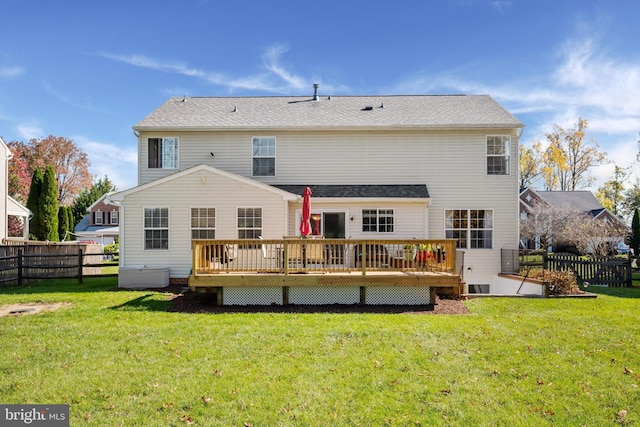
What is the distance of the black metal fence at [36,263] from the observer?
489 inches

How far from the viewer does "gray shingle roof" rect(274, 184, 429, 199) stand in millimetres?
13234

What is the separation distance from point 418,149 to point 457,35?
219 inches

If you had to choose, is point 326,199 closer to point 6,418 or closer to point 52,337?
point 52,337

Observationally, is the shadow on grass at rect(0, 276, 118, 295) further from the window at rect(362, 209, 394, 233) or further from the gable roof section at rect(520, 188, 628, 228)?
the gable roof section at rect(520, 188, 628, 228)

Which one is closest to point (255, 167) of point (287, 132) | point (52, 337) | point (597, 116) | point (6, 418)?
point (287, 132)

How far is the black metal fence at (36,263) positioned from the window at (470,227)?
12.6m

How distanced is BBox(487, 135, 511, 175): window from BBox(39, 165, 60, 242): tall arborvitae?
27.1m

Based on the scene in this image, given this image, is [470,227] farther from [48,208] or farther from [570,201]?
[570,201]

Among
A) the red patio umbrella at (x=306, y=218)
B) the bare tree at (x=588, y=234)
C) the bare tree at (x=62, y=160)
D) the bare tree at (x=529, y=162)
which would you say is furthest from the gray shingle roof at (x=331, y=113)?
the bare tree at (x=62, y=160)

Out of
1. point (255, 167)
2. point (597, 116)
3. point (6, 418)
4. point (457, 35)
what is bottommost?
point (6, 418)

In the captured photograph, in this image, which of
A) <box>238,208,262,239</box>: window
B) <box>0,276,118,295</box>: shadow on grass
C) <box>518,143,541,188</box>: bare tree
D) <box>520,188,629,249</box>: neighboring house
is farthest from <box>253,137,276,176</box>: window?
<box>518,143,541,188</box>: bare tree

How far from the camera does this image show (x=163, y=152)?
46.8 feet

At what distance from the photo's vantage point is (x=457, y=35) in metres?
15.4

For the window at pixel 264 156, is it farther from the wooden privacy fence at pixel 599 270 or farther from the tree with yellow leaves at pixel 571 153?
the tree with yellow leaves at pixel 571 153
